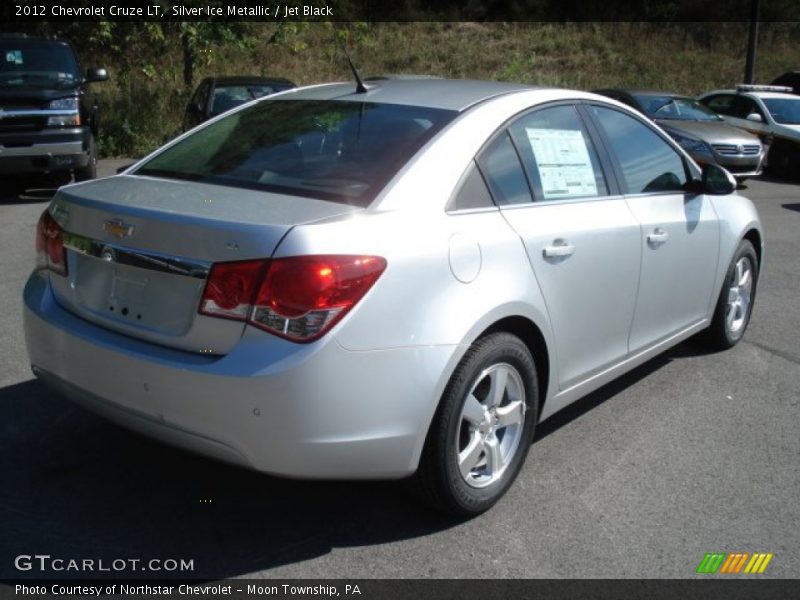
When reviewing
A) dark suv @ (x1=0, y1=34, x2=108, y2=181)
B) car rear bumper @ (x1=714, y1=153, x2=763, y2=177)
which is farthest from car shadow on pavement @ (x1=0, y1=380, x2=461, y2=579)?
car rear bumper @ (x1=714, y1=153, x2=763, y2=177)

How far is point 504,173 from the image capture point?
12.3ft

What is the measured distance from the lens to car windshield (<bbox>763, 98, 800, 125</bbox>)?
16.9 metres

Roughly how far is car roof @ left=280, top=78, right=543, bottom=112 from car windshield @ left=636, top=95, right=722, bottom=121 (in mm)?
11664

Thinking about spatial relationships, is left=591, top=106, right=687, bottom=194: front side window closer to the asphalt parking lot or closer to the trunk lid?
the asphalt parking lot

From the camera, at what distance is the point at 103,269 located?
3.31m

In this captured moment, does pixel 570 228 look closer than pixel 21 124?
Yes

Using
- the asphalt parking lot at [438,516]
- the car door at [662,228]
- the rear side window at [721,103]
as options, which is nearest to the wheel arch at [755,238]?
the car door at [662,228]

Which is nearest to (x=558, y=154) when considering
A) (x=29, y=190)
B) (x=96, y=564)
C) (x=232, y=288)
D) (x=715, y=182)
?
(x=715, y=182)

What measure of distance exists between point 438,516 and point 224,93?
Result: 1099 centimetres

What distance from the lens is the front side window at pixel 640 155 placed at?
14.8 feet

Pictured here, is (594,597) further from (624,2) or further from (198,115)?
(624,2)

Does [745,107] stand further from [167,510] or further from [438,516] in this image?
[167,510]

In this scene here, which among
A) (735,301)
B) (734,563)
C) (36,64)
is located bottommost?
(734,563)

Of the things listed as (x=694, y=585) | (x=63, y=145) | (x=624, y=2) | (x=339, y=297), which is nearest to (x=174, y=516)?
(x=339, y=297)
